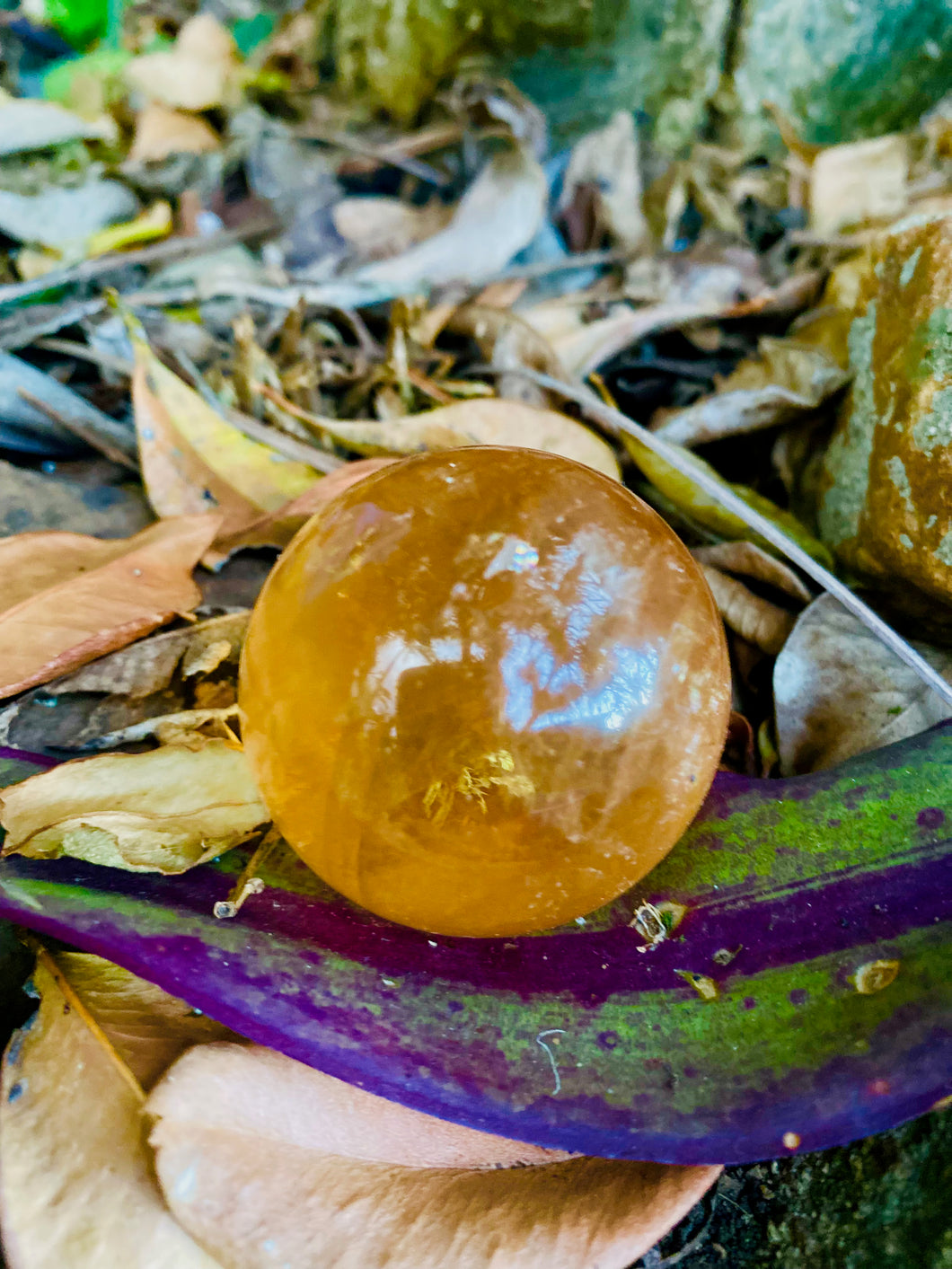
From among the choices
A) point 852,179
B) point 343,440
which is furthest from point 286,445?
point 852,179

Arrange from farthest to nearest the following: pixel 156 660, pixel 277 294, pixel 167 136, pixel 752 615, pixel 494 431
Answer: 1. pixel 167 136
2. pixel 277 294
3. pixel 494 431
4. pixel 752 615
5. pixel 156 660

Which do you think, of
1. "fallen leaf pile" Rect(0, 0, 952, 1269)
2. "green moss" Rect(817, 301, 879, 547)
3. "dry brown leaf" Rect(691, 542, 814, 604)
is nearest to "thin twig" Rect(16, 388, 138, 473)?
"fallen leaf pile" Rect(0, 0, 952, 1269)

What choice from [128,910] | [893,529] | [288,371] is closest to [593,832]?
[128,910]

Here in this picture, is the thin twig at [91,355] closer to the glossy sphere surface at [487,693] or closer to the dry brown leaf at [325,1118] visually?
the glossy sphere surface at [487,693]

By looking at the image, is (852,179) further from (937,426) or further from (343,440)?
(343,440)

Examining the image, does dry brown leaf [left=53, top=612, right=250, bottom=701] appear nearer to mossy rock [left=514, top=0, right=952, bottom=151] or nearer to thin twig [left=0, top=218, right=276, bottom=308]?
thin twig [left=0, top=218, right=276, bottom=308]

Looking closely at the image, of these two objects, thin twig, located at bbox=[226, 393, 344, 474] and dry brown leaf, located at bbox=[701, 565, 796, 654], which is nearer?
dry brown leaf, located at bbox=[701, 565, 796, 654]

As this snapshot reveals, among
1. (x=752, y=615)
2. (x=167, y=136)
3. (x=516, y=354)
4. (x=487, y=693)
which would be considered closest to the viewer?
(x=487, y=693)

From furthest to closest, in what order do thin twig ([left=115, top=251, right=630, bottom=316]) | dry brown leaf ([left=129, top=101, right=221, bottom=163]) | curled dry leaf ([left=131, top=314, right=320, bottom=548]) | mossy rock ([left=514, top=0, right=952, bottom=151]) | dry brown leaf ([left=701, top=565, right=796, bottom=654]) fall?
1. dry brown leaf ([left=129, top=101, right=221, bottom=163])
2. mossy rock ([left=514, top=0, right=952, bottom=151])
3. thin twig ([left=115, top=251, right=630, bottom=316])
4. curled dry leaf ([left=131, top=314, right=320, bottom=548])
5. dry brown leaf ([left=701, top=565, right=796, bottom=654])
